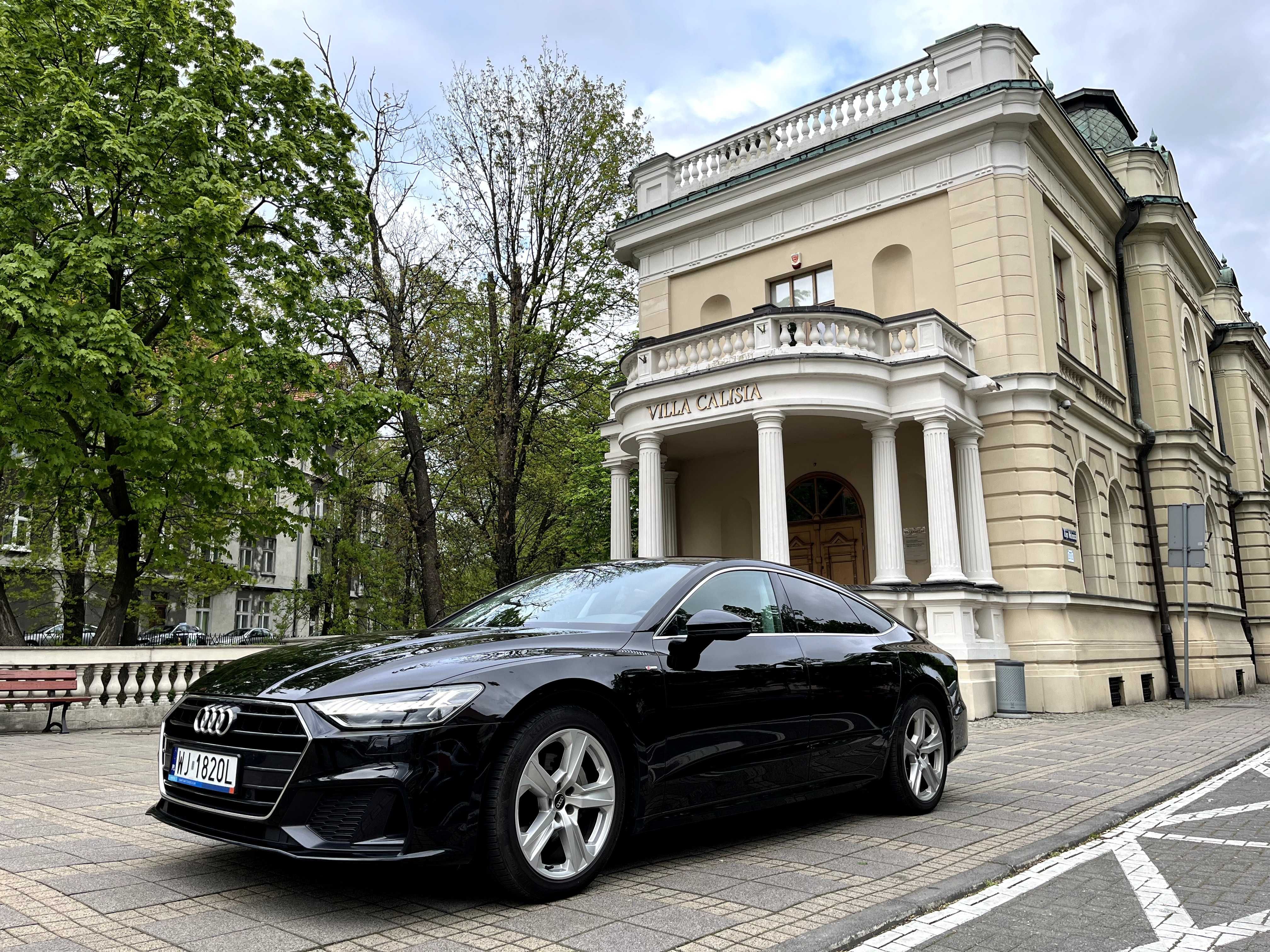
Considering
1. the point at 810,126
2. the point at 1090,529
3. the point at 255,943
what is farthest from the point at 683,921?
the point at 810,126

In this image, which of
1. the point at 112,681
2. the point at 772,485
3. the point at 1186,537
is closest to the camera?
the point at 112,681

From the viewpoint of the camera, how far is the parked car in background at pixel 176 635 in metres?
33.0

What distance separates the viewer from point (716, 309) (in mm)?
21188

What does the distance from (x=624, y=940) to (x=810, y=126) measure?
1879cm

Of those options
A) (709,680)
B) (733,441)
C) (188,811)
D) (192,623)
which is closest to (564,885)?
(709,680)

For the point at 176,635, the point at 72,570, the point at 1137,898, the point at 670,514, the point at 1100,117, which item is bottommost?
the point at 1137,898

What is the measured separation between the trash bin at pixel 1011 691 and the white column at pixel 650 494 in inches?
235

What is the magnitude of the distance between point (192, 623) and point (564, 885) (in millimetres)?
52354

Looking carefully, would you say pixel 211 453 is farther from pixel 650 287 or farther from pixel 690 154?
pixel 690 154

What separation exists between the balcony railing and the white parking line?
32.7 feet

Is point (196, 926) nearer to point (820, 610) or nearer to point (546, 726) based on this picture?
point (546, 726)

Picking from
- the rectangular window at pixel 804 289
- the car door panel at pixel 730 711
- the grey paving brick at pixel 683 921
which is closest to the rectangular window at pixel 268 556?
the rectangular window at pixel 804 289

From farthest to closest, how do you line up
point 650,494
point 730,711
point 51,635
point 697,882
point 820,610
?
1. point 51,635
2. point 650,494
3. point 820,610
4. point 730,711
5. point 697,882

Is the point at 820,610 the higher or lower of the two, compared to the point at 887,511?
lower
